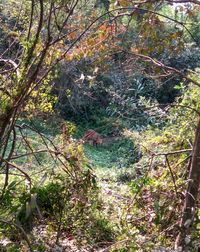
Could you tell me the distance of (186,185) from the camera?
3875 millimetres

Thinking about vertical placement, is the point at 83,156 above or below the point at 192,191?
above

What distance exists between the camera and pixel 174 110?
498 cm

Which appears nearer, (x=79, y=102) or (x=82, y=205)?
(x=82, y=205)

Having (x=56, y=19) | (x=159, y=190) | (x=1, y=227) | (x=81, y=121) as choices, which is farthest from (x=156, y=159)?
(x=81, y=121)

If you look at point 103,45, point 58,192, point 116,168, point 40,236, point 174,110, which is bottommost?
point 116,168

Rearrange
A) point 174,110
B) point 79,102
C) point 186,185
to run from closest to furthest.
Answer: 1. point 186,185
2. point 174,110
3. point 79,102

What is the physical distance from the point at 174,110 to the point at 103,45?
61.2 inches

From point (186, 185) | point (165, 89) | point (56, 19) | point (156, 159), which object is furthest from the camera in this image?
point (165, 89)

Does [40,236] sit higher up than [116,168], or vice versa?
[40,236]

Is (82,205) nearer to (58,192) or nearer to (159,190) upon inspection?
(58,192)

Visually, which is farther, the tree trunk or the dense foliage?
the tree trunk

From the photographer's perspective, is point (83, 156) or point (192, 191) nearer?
point (192, 191)

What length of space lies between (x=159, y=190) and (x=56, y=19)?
1855 mm

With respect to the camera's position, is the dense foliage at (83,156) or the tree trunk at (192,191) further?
the tree trunk at (192,191)
